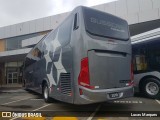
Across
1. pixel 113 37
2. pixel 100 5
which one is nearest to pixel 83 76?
pixel 113 37

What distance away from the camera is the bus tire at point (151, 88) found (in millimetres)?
10461

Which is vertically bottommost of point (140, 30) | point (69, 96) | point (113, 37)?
point (69, 96)

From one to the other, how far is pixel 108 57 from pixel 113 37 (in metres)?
0.89

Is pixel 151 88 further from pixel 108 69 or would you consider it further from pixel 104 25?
pixel 104 25

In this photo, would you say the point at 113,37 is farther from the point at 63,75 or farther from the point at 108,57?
Result: the point at 63,75

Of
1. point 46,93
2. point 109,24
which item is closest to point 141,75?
point 109,24

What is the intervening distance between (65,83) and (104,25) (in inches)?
99.0

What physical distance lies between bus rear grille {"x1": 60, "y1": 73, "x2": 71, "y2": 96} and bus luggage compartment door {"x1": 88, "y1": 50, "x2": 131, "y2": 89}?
92 cm

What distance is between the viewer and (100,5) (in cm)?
2620

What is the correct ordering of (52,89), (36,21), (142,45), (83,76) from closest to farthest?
(83,76) < (52,89) < (142,45) < (36,21)

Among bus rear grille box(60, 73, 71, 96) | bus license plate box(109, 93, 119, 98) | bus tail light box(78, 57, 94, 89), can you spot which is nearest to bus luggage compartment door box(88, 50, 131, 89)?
bus tail light box(78, 57, 94, 89)

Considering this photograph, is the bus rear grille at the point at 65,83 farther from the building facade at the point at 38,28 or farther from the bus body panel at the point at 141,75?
the building facade at the point at 38,28

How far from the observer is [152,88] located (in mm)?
10781

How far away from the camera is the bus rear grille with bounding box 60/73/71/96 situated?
7480 millimetres
